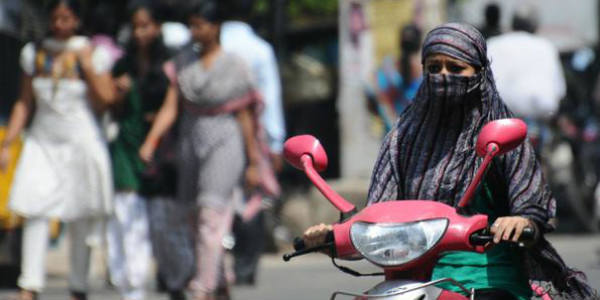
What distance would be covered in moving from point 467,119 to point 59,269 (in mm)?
8589

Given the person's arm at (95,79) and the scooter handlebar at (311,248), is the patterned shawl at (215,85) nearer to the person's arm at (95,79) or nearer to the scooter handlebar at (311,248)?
the person's arm at (95,79)

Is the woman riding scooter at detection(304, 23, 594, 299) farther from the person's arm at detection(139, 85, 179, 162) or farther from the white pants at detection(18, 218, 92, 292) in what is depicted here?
the white pants at detection(18, 218, 92, 292)

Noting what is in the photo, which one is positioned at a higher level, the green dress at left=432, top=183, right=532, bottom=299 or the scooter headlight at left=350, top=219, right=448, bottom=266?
the scooter headlight at left=350, top=219, right=448, bottom=266

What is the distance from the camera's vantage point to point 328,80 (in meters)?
19.2

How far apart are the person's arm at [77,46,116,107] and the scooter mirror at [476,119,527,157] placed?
5.46 metres

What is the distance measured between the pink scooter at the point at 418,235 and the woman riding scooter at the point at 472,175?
26 centimetres

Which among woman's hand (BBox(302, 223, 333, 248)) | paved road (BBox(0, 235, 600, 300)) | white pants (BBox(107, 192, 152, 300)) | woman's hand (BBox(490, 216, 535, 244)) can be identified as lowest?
paved road (BBox(0, 235, 600, 300))

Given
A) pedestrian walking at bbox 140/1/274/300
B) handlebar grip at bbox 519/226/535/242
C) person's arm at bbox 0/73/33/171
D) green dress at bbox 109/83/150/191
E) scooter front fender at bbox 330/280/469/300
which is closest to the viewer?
scooter front fender at bbox 330/280/469/300

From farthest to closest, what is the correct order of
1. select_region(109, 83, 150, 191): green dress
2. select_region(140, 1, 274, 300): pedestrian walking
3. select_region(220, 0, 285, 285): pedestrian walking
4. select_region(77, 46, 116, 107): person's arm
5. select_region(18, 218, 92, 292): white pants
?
select_region(220, 0, 285, 285): pedestrian walking < select_region(109, 83, 150, 191): green dress < select_region(77, 46, 116, 107): person's arm < select_region(18, 218, 92, 292): white pants < select_region(140, 1, 274, 300): pedestrian walking

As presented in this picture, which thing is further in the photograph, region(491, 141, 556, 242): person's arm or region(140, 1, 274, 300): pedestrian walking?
region(140, 1, 274, 300): pedestrian walking

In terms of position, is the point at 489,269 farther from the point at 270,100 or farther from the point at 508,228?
the point at 270,100

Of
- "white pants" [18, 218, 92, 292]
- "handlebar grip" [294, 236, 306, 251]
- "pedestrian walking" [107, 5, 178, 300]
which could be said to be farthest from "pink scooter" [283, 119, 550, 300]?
"pedestrian walking" [107, 5, 178, 300]

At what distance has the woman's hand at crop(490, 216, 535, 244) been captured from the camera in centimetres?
407

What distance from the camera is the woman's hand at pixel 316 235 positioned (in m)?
4.30
